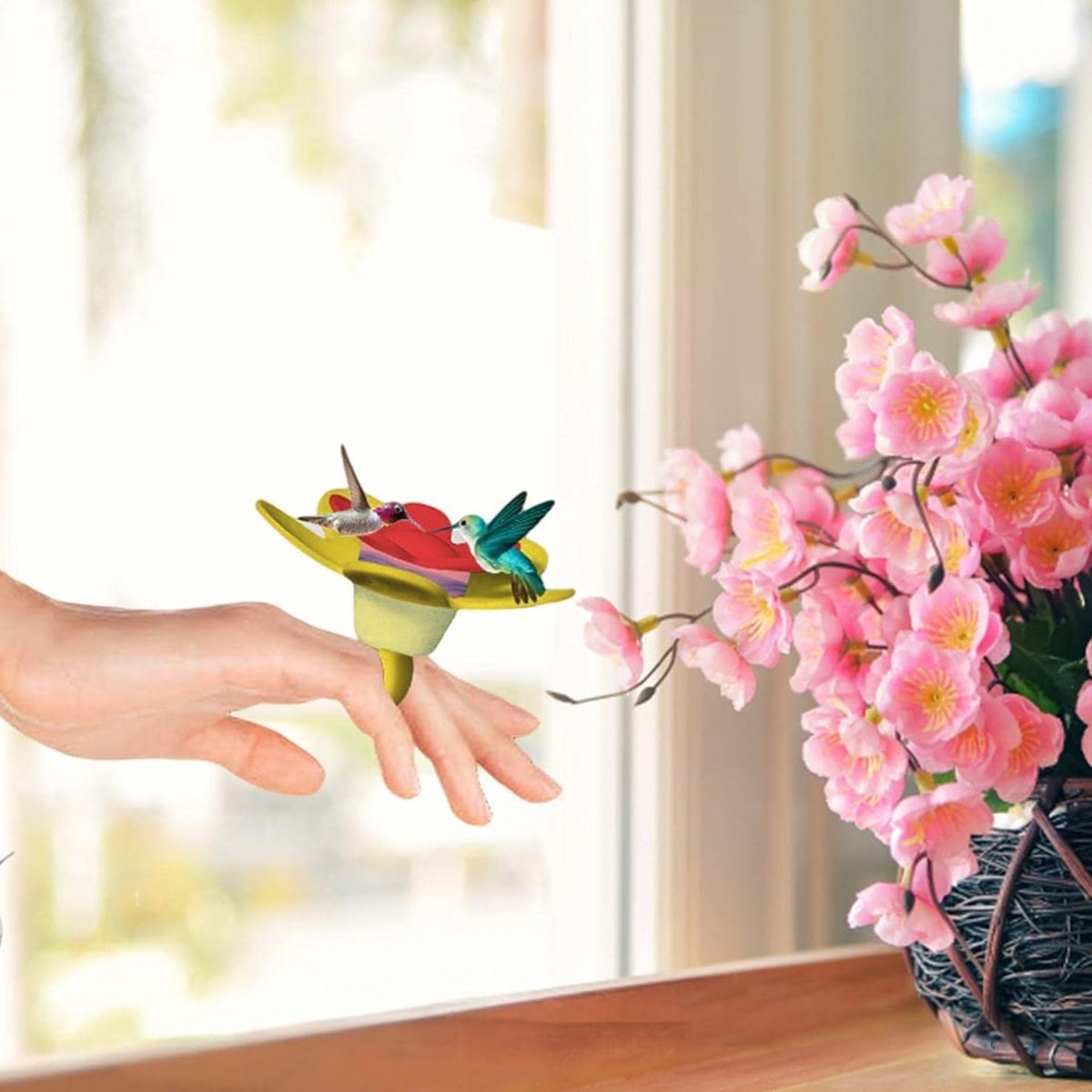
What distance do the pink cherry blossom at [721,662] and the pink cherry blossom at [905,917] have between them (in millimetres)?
149

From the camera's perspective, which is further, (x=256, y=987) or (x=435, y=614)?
(x=256, y=987)

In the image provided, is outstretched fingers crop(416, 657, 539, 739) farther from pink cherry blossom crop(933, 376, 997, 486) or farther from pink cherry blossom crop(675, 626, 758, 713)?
pink cherry blossom crop(933, 376, 997, 486)

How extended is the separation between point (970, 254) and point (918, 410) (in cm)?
21

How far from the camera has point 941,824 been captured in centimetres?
86

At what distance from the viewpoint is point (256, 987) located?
42.0 inches

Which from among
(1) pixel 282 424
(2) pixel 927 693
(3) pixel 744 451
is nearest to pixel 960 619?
(2) pixel 927 693

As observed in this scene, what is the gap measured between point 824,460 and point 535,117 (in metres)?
0.38

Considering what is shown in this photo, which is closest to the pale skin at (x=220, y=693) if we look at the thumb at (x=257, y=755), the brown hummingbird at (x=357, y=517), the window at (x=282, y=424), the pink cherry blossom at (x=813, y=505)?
the thumb at (x=257, y=755)

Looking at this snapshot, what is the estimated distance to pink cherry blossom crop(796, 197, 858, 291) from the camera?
3.24 feet

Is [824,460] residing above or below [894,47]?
below

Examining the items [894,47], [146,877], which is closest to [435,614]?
[146,877]

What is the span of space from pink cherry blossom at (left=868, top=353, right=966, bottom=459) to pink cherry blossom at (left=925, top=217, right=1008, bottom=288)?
0.58 ft

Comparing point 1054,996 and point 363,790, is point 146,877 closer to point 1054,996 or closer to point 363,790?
point 363,790

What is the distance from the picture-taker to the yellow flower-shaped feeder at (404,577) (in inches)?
29.3
